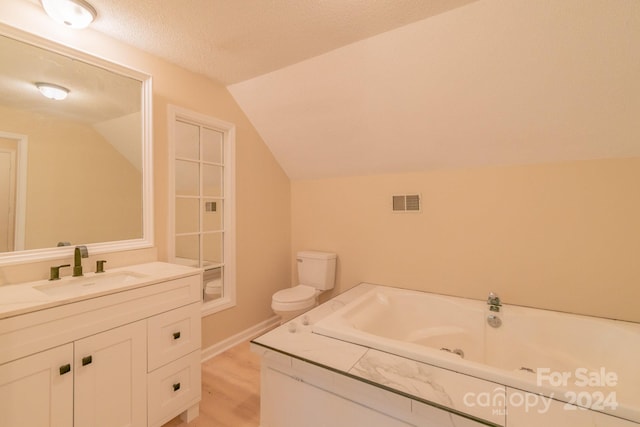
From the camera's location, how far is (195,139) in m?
2.30

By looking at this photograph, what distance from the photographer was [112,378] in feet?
4.24

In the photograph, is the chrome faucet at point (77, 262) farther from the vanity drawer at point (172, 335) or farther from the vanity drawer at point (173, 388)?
the vanity drawer at point (173, 388)

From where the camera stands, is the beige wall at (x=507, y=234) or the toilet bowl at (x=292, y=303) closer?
the beige wall at (x=507, y=234)

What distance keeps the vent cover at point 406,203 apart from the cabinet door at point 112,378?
2032mm

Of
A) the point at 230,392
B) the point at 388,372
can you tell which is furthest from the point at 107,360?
the point at 388,372

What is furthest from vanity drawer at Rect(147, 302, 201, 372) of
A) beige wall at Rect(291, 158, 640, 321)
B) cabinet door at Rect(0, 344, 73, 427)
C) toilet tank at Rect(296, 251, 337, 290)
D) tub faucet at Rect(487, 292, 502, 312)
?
tub faucet at Rect(487, 292, 502, 312)

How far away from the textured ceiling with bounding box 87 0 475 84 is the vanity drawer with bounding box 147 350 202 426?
1.92m

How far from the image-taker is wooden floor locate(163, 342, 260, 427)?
5.38 ft

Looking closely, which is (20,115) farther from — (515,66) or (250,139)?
(515,66)

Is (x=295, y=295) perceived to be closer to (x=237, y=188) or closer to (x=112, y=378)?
(x=237, y=188)

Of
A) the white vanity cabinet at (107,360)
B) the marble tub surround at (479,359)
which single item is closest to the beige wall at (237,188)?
the white vanity cabinet at (107,360)

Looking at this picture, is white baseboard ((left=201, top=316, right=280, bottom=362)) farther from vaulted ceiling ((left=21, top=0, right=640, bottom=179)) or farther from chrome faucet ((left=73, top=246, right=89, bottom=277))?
vaulted ceiling ((left=21, top=0, right=640, bottom=179))

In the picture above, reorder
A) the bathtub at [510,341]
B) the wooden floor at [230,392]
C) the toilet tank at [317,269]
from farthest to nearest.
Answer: the toilet tank at [317,269] < the wooden floor at [230,392] < the bathtub at [510,341]

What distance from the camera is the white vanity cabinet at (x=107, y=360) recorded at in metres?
1.05
